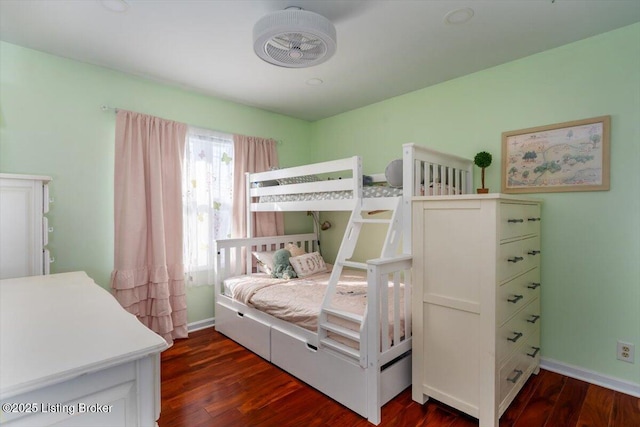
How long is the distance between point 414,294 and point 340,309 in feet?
1.62

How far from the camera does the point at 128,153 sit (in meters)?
2.68

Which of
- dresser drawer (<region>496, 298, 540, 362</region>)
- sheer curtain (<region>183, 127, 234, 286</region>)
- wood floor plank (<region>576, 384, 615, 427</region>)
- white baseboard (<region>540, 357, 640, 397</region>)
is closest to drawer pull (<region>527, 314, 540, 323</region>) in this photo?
dresser drawer (<region>496, 298, 540, 362</region>)

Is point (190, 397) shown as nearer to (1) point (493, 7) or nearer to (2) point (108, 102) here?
(2) point (108, 102)

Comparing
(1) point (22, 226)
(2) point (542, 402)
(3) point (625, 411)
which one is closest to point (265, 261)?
(1) point (22, 226)

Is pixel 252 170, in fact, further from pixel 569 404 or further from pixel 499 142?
pixel 569 404

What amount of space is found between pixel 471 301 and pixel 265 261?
206 cm

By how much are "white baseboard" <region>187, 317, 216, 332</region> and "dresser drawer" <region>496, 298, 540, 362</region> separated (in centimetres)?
266

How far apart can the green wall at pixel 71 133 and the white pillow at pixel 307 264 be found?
164 cm

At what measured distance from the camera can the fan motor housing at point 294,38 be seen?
5.36ft

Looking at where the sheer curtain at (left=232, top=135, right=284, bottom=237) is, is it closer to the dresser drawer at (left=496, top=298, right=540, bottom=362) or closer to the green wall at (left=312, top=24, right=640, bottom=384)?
the green wall at (left=312, top=24, right=640, bottom=384)

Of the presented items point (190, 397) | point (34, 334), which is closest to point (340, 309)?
point (190, 397)

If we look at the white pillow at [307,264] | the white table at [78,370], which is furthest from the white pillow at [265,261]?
the white table at [78,370]

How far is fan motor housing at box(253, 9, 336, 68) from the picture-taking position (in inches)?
64.3

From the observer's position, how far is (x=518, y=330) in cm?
196
